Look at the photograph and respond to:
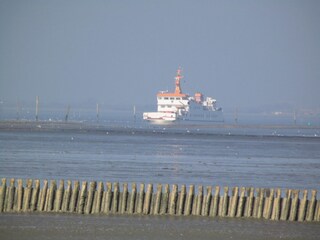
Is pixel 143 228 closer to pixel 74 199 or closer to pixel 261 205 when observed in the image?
pixel 74 199

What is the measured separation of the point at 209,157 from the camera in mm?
47875

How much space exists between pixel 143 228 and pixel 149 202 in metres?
1.83

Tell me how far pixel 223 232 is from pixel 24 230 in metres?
3.77

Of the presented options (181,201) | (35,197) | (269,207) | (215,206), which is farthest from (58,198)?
(269,207)

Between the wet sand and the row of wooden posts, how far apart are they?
390 mm

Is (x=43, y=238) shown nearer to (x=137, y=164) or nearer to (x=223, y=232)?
(x=223, y=232)

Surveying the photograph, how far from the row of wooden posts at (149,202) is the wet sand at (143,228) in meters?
0.39

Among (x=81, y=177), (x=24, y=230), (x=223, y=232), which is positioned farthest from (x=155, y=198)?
(x=81, y=177)

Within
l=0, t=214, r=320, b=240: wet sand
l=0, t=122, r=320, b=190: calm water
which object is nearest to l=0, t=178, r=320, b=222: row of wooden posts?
l=0, t=214, r=320, b=240: wet sand

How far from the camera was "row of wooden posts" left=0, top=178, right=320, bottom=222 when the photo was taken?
18703 mm

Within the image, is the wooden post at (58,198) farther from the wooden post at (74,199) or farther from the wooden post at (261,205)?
the wooden post at (261,205)

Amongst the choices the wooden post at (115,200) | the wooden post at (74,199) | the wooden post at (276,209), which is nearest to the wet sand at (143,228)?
the wooden post at (276,209)

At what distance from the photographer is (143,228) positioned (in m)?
17.2

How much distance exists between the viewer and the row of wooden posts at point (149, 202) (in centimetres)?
1870
